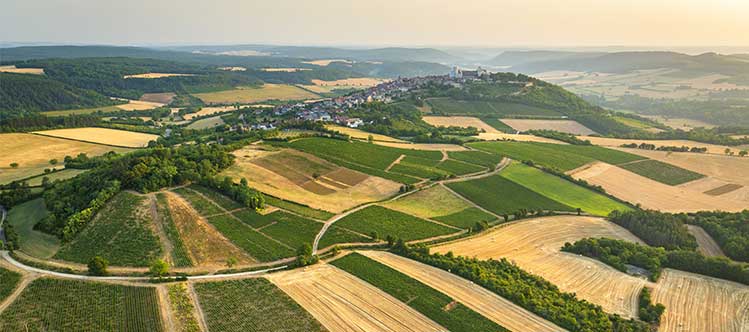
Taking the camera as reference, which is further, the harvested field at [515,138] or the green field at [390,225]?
the harvested field at [515,138]

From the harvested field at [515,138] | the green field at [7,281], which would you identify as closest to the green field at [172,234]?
the green field at [7,281]

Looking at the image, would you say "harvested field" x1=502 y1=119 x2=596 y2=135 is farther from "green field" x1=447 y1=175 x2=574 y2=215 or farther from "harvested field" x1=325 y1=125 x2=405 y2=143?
"green field" x1=447 y1=175 x2=574 y2=215

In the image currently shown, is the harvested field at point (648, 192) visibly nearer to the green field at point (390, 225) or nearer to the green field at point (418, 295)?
the green field at point (390, 225)

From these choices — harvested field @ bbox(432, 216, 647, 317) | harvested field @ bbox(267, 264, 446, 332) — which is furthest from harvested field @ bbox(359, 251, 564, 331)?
harvested field @ bbox(432, 216, 647, 317)

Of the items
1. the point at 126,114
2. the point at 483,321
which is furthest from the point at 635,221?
the point at 126,114

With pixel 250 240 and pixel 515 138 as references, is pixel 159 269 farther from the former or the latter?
pixel 515 138

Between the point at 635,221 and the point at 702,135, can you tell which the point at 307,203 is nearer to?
the point at 635,221

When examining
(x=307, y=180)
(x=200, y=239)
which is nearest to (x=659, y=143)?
(x=307, y=180)
